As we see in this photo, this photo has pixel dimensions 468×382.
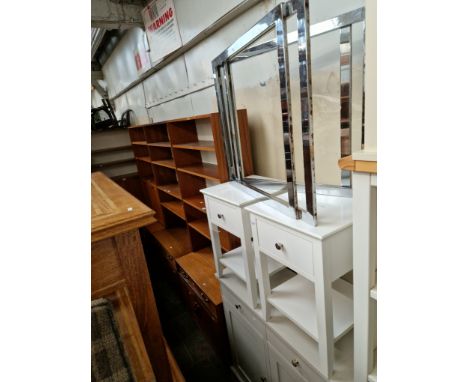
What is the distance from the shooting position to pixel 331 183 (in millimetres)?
1323

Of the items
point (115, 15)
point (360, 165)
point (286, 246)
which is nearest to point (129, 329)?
point (286, 246)

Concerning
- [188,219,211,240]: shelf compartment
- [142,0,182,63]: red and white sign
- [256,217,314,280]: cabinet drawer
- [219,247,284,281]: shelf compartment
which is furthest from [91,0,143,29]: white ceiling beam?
[256,217,314,280]: cabinet drawer

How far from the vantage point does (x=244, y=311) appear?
1.55 meters

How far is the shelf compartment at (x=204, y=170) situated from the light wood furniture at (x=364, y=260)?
1.34 meters

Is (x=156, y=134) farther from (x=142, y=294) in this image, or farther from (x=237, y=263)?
(x=142, y=294)

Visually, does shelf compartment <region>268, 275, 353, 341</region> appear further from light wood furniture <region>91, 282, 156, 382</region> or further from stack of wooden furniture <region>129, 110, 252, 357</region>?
stack of wooden furniture <region>129, 110, 252, 357</region>

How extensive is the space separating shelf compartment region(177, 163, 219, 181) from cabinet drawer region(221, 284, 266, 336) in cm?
86

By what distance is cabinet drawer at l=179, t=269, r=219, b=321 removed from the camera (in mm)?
2002

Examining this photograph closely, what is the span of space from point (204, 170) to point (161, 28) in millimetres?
1565
